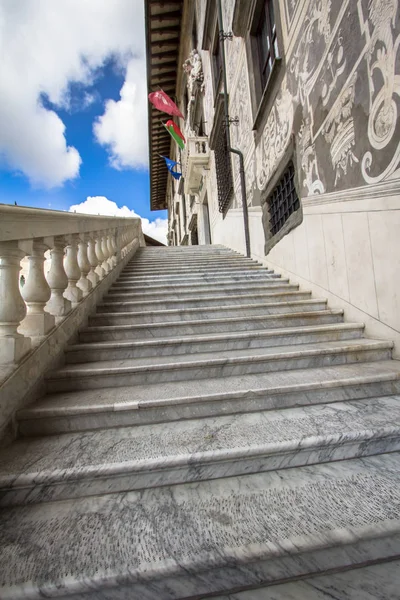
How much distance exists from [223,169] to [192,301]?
522 centimetres

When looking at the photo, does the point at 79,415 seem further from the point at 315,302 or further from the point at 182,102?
the point at 182,102

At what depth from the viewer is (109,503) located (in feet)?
3.50

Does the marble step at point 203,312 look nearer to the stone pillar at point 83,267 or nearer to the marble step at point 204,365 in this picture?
the stone pillar at point 83,267

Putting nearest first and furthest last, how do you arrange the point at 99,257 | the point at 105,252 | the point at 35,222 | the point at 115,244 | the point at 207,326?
the point at 35,222, the point at 207,326, the point at 99,257, the point at 105,252, the point at 115,244

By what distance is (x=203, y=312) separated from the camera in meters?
2.71

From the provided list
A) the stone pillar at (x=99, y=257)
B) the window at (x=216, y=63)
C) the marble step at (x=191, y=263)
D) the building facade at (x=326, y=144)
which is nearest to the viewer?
the building facade at (x=326, y=144)

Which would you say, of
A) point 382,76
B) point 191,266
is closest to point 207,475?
point 382,76

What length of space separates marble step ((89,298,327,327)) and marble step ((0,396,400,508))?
1265 millimetres

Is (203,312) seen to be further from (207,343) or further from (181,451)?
(181,451)

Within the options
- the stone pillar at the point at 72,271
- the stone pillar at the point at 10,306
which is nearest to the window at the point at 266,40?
the stone pillar at the point at 72,271

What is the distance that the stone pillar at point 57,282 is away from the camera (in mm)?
2045

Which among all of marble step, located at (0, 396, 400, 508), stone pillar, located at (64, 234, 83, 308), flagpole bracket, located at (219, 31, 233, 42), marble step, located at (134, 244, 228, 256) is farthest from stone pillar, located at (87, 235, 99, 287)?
flagpole bracket, located at (219, 31, 233, 42)

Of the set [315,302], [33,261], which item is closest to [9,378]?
[33,261]

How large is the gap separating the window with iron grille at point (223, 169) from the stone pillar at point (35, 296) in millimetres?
5326
